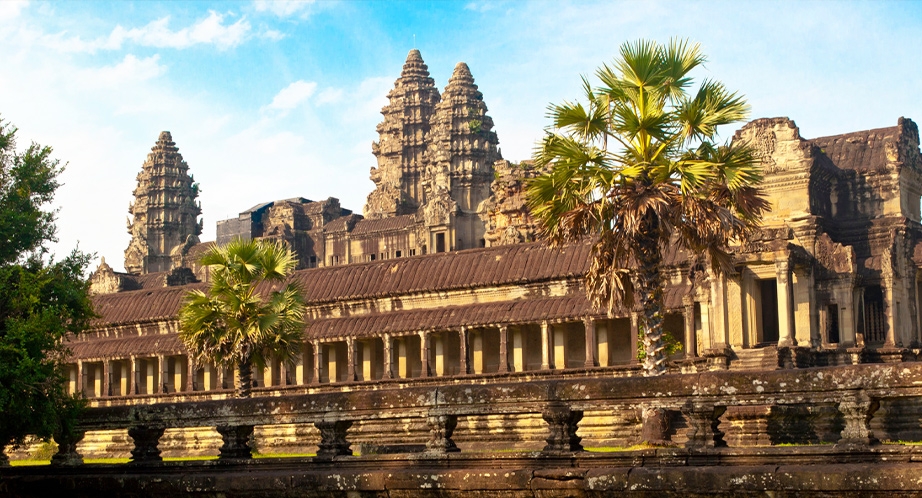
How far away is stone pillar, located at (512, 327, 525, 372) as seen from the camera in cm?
4500

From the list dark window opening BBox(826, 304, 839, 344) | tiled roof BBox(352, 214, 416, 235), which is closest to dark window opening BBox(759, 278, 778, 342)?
dark window opening BBox(826, 304, 839, 344)

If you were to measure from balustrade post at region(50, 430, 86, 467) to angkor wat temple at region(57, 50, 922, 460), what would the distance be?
59.2ft

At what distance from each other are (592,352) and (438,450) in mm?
26074

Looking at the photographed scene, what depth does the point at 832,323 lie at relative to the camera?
134 feet

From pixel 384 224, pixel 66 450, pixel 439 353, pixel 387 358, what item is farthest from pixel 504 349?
pixel 384 224

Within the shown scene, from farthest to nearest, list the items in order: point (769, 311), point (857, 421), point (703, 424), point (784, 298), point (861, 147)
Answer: point (861, 147) → point (769, 311) → point (784, 298) → point (703, 424) → point (857, 421)

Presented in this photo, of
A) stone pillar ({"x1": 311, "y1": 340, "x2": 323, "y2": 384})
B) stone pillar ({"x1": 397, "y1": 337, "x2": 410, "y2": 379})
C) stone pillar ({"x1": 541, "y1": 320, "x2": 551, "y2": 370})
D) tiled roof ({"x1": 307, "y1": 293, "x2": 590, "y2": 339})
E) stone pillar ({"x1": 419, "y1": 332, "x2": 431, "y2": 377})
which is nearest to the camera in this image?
tiled roof ({"x1": 307, "y1": 293, "x2": 590, "y2": 339})

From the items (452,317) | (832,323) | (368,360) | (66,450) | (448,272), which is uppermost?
(448,272)

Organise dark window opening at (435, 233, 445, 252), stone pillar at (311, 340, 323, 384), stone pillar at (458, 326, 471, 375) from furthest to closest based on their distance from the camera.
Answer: dark window opening at (435, 233, 445, 252), stone pillar at (311, 340, 323, 384), stone pillar at (458, 326, 471, 375)

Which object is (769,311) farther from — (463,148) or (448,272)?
(463,148)

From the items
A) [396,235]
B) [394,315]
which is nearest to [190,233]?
[396,235]

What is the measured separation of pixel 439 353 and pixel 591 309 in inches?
308

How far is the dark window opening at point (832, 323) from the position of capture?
40031mm

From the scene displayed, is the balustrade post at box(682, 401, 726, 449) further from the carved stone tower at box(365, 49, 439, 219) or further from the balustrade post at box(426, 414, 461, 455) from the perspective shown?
the carved stone tower at box(365, 49, 439, 219)
